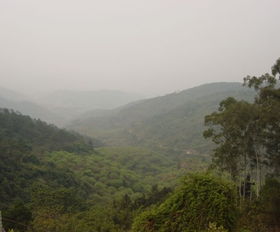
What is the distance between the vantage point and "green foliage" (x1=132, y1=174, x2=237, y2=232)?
10812 mm

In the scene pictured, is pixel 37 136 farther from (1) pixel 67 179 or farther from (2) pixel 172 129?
(2) pixel 172 129

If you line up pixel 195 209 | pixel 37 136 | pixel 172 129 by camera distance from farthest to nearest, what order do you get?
pixel 172 129, pixel 37 136, pixel 195 209

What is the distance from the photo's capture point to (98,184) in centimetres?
5638

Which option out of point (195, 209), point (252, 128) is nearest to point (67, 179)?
point (252, 128)

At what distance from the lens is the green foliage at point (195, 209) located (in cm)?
1081

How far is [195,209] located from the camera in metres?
11.2

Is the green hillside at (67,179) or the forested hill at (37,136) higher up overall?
the forested hill at (37,136)

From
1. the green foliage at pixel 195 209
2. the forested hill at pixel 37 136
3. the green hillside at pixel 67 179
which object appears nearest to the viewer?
the green foliage at pixel 195 209

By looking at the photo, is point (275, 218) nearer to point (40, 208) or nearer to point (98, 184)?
point (40, 208)

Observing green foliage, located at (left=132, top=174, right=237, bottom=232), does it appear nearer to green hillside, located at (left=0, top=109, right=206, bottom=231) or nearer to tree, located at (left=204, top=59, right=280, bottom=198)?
tree, located at (left=204, top=59, right=280, bottom=198)

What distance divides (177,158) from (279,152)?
246 ft

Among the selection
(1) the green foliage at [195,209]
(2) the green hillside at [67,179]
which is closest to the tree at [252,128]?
(1) the green foliage at [195,209]

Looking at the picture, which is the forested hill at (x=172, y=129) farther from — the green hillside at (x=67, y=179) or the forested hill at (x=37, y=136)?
the forested hill at (x=37, y=136)

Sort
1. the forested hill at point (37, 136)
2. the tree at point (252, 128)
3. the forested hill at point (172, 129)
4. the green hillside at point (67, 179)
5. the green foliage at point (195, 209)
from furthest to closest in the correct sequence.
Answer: the forested hill at point (172, 129)
the forested hill at point (37, 136)
the green hillside at point (67, 179)
the tree at point (252, 128)
the green foliage at point (195, 209)
